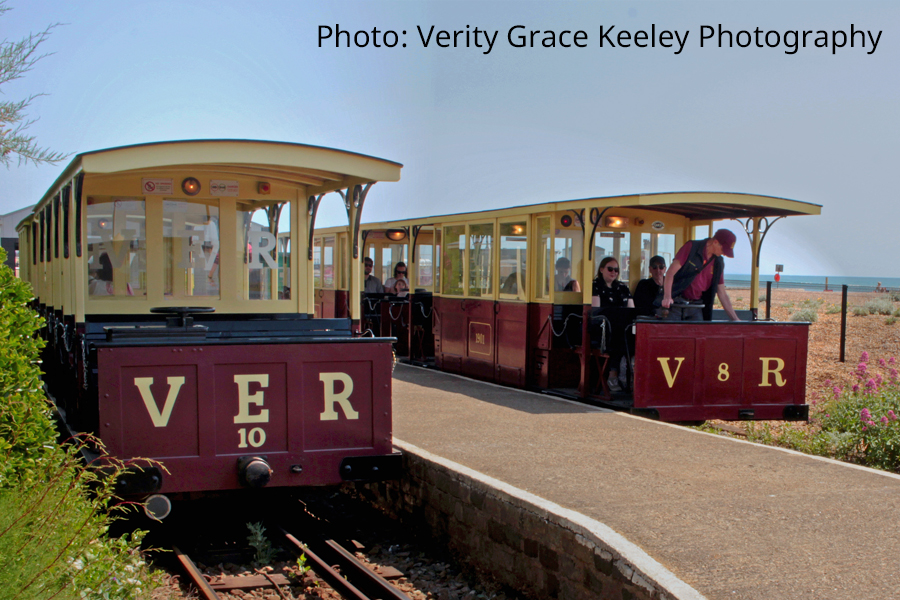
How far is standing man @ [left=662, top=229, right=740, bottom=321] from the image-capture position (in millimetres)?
9328

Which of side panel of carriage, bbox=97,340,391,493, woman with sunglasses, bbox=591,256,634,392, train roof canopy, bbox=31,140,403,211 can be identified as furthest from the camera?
woman with sunglasses, bbox=591,256,634,392

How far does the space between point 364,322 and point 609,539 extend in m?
12.0

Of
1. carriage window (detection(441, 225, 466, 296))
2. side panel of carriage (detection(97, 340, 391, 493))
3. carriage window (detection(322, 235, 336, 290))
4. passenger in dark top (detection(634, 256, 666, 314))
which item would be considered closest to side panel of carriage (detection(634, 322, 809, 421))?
passenger in dark top (detection(634, 256, 666, 314))

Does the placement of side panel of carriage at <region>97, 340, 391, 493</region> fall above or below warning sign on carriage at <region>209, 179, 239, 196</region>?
below

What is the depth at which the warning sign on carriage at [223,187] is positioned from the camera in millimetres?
7766

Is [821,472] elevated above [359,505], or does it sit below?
above

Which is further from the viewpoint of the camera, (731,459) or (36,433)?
(731,459)

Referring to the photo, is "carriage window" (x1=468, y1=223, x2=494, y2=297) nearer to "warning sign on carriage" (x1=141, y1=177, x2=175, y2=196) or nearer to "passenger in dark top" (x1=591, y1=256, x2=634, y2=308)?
"passenger in dark top" (x1=591, y1=256, x2=634, y2=308)

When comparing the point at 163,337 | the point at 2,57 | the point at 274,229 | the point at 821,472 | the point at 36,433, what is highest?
the point at 2,57

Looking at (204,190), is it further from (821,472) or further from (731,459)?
(821,472)

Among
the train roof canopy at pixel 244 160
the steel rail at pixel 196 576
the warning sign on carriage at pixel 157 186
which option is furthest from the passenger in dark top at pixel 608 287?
the steel rail at pixel 196 576

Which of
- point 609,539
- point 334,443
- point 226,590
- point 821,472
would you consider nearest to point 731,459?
point 821,472

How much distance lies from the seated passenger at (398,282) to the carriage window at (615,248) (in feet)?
18.7

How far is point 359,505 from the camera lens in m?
7.92
